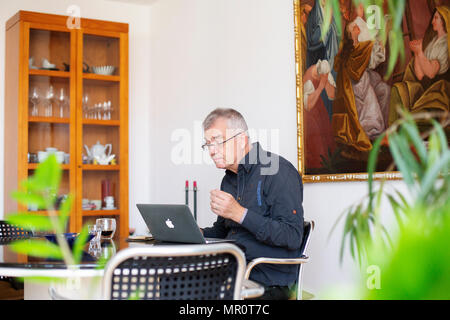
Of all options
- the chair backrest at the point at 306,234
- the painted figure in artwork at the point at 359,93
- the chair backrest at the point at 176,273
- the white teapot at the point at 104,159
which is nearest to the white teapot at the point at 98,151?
the white teapot at the point at 104,159

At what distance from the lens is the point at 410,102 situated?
2.56 meters

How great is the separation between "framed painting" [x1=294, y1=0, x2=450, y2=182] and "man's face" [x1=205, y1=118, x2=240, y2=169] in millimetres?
725

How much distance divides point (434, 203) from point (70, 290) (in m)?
1.69

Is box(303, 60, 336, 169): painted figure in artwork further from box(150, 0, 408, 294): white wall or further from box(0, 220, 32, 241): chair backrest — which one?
box(0, 220, 32, 241): chair backrest

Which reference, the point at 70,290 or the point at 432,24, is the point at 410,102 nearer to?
the point at 432,24

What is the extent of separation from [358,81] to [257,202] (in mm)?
988

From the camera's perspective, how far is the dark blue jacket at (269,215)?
223 centimetres

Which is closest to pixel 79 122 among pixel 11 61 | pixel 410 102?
pixel 11 61

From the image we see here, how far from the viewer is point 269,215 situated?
2.44 meters

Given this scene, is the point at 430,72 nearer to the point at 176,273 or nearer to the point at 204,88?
the point at 176,273

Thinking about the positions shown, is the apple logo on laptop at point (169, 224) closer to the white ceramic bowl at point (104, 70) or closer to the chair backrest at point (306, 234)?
the chair backrest at point (306, 234)

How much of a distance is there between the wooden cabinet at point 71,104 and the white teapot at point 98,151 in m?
0.02

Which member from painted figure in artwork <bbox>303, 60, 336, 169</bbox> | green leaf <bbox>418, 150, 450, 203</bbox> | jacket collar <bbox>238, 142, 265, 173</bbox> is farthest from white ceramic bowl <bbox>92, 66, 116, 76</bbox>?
green leaf <bbox>418, 150, 450, 203</bbox>

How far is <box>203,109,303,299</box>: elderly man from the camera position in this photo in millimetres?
2236
